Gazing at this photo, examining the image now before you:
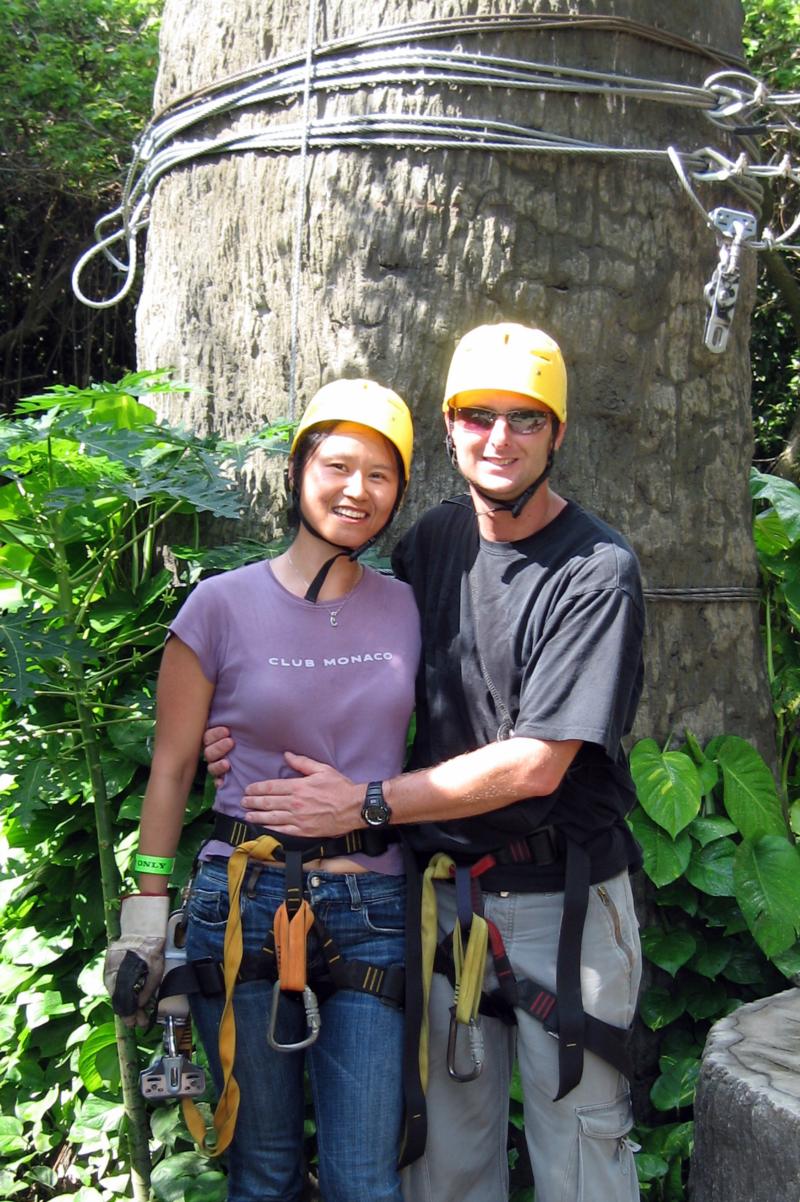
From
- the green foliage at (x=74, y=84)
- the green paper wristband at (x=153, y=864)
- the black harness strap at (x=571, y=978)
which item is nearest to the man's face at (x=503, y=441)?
the black harness strap at (x=571, y=978)

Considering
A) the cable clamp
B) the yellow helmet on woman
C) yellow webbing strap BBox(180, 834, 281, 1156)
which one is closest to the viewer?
yellow webbing strap BBox(180, 834, 281, 1156)

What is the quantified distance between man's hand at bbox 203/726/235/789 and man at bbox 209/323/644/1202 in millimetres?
13

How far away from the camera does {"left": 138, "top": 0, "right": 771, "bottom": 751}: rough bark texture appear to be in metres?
3.26

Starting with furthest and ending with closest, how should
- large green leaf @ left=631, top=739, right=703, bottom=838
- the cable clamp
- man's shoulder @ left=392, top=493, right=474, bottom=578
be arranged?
large green leaf @ left=631, top=739, right=703, bottom=838
the cable clamp
man's shoulder @ left=392, top=493, right=474, bottom=578

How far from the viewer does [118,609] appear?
130 inches

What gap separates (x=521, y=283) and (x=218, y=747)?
1492mm

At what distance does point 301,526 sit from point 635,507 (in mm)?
1149

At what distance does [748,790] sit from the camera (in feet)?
11.4

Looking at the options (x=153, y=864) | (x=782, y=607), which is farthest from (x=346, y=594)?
(x=782, y=607)

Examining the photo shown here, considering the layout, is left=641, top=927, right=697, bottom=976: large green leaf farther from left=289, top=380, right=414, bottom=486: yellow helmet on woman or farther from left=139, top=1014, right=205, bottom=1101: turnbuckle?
left=289, top=380, right=414, bottom=486: yellow helmet on woman

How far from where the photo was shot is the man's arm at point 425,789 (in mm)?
2365

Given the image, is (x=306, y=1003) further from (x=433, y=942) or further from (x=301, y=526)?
(x=301, y=526)

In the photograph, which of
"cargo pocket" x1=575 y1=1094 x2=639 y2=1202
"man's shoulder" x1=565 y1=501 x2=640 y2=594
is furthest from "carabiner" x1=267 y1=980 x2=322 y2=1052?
"man's shoulder" x1=565 y1=501 x2=640 y2=594

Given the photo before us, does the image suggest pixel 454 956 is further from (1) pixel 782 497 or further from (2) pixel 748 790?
(1) pixel 782 497
